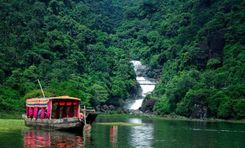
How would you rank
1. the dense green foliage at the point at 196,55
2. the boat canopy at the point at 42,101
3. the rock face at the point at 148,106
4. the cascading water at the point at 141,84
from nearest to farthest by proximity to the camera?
the boat canopy at the point at 42,101 → the dense green foliage at the point at 196,55 → the rock face at the point at 148,106 → the cascading water at the point at 141,84

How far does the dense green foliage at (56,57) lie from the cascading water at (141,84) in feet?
11.6

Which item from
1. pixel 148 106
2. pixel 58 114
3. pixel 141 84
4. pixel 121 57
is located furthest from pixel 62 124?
pixel 121 57

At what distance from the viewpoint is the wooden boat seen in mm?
51000

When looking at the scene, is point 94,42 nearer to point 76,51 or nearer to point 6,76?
point 76,51

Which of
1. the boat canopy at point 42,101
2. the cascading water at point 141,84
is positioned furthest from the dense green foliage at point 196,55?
the boat canopy at point 42,101

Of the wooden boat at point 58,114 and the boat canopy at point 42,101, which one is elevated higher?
the boat canopy at point 42,101

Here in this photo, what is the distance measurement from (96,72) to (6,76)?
4436cm

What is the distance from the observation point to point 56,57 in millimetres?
120188

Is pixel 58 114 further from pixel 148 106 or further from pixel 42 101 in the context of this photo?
pixel 148 106

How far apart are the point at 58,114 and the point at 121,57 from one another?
10643 centimetres

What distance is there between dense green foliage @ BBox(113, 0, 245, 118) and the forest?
24 centimetres

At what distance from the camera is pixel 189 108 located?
105312mm

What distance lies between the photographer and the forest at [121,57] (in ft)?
323

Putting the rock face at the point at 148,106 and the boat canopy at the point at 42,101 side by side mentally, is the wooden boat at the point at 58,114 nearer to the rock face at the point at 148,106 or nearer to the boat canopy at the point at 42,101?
the boat canopy at the point at 42,101
